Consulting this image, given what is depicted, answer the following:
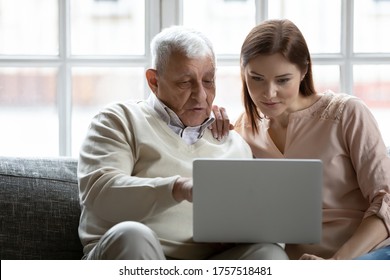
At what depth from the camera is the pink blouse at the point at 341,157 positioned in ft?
8.85

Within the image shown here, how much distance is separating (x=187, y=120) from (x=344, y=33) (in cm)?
103

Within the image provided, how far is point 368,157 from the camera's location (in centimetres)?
272

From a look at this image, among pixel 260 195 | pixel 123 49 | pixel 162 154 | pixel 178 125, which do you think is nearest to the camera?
pixel 260 195

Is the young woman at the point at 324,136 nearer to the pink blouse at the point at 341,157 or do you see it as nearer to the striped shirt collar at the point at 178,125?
the pink blouse at the point at 341,157

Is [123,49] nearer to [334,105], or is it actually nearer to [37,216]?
[37,216]

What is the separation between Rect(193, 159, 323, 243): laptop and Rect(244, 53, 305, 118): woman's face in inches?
22.3

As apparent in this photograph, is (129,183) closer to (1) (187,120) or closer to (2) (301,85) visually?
(1) (187,120)

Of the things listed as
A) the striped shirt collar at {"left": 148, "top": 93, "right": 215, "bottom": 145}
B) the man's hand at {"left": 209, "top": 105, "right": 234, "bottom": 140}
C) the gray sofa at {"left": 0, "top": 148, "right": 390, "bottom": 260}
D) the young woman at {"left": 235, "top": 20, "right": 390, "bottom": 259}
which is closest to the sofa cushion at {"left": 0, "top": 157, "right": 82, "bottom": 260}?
the gray sofa at {"left": 0, "top": 148, "right": 390, "bottom": 260}

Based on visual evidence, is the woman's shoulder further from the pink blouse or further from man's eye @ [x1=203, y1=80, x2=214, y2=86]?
man's eye @ [x1=203, y1=80, x2=214, y2=86]

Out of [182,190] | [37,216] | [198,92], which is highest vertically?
[198,92]

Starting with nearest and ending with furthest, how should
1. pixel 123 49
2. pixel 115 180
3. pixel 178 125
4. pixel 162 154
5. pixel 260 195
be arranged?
pixel 260 195
pixel 115 180
pixel 162 154
pixel 178 125
pixel 123 49

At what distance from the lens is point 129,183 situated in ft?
8.20

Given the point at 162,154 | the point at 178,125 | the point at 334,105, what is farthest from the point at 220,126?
the point at 334,105

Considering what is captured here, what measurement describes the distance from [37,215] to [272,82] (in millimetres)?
905
